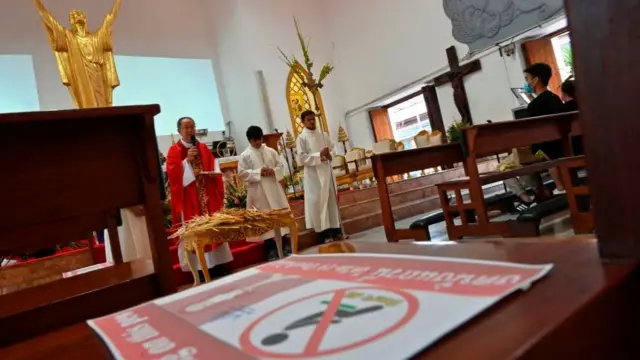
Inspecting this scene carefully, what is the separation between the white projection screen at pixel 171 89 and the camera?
9.54 m

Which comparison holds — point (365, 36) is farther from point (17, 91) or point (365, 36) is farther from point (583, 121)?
point (583, 121)

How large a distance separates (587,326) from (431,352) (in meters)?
0.15

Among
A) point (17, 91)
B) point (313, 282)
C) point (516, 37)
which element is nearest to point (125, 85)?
point (17, 91)

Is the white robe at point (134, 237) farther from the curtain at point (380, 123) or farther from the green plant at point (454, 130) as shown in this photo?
the curtain at point (380, 123)

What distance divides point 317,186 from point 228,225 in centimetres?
213

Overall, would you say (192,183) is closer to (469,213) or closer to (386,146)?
(469,213)

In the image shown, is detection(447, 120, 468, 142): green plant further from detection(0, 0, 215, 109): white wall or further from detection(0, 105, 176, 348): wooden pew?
detection(0, 105, 176, 348): wooden pew

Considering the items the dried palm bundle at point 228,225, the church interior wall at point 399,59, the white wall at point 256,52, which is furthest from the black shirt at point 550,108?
the white wall at point 256,52

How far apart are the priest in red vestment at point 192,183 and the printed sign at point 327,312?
3.42 m

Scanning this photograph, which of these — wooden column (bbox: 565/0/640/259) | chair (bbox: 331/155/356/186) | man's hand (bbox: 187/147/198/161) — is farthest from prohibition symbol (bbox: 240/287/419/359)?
chair (bbox: 331/155/356/186)

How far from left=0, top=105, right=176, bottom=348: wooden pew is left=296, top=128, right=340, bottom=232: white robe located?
3524mm

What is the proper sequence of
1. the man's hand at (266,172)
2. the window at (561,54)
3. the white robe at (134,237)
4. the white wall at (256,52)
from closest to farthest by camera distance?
the white robe at (134,237) → the man's hand at (266,172) → the window at (561,54) → the white wall at (256,52)

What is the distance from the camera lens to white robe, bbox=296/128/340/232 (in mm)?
5117

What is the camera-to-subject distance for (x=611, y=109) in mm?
520
